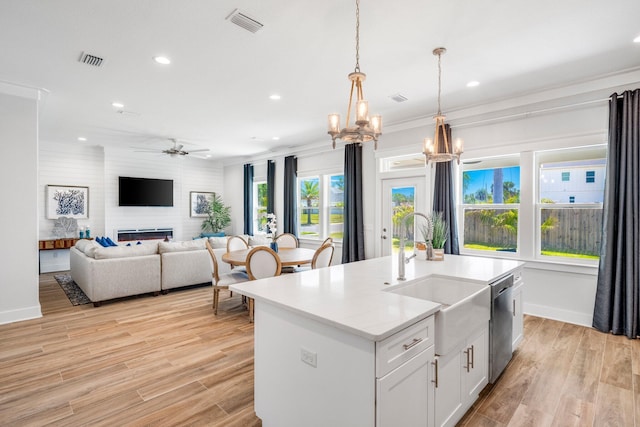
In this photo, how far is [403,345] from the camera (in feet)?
4.92

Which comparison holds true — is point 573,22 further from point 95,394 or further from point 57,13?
point 95,394

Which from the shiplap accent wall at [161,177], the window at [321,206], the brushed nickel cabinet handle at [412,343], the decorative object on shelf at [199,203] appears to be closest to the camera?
the brushed nickel cabinet handle at [412,343]

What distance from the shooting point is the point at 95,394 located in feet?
8.00

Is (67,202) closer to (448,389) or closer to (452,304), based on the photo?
(452,304)

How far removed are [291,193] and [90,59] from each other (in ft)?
15.6

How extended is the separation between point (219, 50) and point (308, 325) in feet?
8.93

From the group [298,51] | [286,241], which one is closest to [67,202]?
[286,241]

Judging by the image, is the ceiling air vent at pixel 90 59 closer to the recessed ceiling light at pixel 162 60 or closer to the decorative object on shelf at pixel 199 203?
the recessed ceiling light at pixel 162 60

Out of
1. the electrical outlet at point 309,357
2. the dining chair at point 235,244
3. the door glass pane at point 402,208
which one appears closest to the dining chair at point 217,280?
the dining chair at point 235,244

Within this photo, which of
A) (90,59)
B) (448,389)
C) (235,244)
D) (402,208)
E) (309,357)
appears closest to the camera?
(309,357)

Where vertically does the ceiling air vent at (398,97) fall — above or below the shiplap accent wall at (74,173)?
above

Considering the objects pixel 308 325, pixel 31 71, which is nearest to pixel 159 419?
pixel 308 325

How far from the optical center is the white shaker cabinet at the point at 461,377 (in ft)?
5.98

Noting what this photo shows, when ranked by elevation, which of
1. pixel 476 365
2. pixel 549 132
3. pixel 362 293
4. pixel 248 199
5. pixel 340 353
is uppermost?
pixel 549 132
